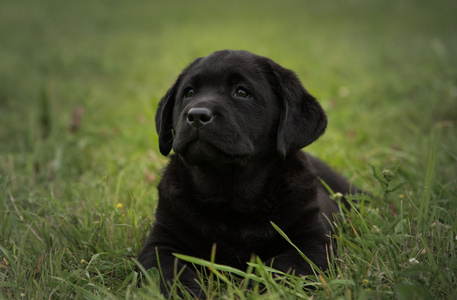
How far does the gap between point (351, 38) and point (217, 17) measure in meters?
6.81

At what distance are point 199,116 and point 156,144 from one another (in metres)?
2.59

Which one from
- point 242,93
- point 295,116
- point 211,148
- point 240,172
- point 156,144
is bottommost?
point 156,144

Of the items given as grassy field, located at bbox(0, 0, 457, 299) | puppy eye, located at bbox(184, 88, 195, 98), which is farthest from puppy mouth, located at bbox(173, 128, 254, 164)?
grassy field, located at bbox(0, 0, 457, 299)

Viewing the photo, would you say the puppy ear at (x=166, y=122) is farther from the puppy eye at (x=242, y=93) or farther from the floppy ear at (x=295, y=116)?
the floppy ear at (x=295, y=116)

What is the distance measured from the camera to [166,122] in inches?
115

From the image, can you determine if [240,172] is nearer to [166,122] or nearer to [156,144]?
[166,122]

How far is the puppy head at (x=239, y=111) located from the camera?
2.37m

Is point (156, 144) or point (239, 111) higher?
point (239, 111)

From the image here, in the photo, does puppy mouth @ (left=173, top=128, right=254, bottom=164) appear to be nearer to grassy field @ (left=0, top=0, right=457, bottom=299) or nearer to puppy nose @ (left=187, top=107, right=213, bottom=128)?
puppy nose @ (left=187, top=107, right=213, bottom=128)

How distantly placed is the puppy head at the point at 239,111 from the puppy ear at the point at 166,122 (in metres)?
0.02

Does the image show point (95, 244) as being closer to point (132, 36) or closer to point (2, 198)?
point (2, 198)

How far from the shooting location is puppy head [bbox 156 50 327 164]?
7.79 feet

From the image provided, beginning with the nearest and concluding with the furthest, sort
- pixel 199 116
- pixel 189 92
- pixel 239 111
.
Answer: pixel 199 116 < pixel 239 111 < pixel 189 92

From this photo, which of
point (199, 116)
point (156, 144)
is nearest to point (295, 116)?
point (199, 116)
